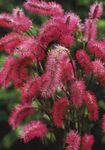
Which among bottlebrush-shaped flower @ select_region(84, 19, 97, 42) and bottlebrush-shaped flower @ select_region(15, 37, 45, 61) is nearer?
bottlebrush-shaped flower @ select_region(15, 37, 45, 61)

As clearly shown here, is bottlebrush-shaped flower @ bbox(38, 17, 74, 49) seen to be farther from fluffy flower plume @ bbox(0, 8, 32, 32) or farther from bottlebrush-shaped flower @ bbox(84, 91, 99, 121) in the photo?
bottlebrush-shaped flower @ bbox(84, 91, 99, 121)

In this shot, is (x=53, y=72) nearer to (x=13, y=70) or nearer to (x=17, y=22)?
(x=13, y=70)

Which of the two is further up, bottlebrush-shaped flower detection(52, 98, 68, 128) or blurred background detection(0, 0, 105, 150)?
bottlebrush-shaped flower detection(52, 98, 68, 128)

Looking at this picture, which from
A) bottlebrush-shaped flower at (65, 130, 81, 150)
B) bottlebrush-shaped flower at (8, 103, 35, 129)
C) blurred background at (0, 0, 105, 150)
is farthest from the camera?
blurred background at (0, 0, 105, 150)

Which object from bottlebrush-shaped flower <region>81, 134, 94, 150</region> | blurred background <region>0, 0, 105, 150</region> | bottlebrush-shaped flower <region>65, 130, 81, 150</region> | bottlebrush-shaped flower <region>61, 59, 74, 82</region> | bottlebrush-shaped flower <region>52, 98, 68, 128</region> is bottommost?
blurred background <region>0, 0, 105, 150</region>

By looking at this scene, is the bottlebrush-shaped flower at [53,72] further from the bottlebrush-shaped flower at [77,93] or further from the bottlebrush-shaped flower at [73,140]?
the bottlebrush-shaped flower at [73,140]

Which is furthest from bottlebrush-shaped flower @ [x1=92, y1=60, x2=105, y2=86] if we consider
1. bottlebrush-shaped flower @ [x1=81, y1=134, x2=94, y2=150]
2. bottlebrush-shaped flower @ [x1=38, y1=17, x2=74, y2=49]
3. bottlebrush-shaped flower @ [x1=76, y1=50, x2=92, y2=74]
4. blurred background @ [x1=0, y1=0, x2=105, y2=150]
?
blurred background @ [x1=0, y1=0, x2=105, y2=150]

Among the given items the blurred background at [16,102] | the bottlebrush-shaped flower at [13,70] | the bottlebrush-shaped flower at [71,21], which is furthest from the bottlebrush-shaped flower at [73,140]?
the blurred background at [16,102]
